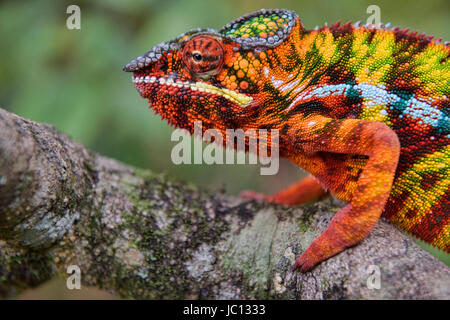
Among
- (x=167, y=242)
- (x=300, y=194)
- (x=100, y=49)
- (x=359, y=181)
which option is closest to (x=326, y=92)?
(x=359, y=181)

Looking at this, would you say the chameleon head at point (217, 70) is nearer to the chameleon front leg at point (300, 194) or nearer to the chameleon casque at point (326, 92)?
the chameleon casque at point (326, 92)

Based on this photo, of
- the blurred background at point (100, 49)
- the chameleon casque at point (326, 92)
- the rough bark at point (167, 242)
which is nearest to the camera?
the rough bark at point (167, 242)

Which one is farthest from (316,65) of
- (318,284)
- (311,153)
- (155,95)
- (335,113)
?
(318,284)

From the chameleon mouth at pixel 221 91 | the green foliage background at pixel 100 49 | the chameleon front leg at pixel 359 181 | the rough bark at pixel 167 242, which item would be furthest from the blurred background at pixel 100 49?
the chameleon front leg at pixel 359 181

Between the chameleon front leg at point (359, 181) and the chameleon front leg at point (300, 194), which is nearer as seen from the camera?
the chameleon front leg at point (359, 181)

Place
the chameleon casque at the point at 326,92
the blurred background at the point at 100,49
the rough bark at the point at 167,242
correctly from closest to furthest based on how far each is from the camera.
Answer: the rough bark at the point at 167,242
the chameleon casque at the point at 326,92
the blurred background at the point at 100,49

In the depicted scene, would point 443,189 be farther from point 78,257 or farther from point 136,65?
point 78,257
